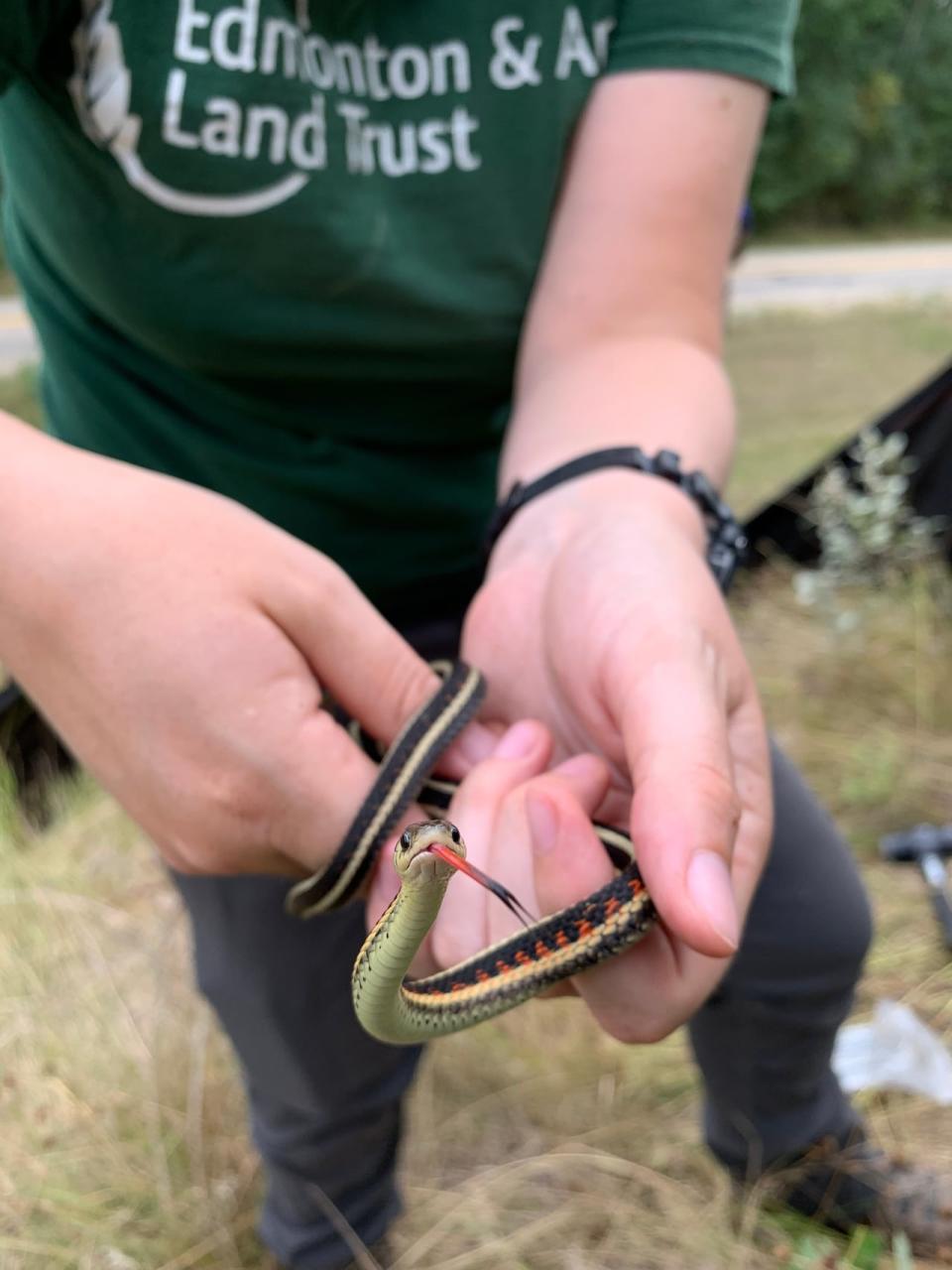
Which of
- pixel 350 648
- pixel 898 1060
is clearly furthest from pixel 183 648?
pixel 898 1060

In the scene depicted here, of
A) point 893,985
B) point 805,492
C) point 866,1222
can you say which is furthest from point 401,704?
point 805,492

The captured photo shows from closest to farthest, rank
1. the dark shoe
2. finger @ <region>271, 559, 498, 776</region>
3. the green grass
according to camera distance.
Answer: finger @ <region>271, 559, 498, 776</region>, the dark shoe, the green grass

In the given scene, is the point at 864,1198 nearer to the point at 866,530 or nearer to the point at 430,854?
the point at 430,854

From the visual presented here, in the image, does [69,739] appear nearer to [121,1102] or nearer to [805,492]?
[121,1102]

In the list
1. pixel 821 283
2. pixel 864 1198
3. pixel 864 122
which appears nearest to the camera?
pixel 864 1198

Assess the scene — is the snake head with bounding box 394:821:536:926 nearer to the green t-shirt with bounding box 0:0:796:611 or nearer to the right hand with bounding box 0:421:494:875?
the right hand with bounding box 0:421:494:875

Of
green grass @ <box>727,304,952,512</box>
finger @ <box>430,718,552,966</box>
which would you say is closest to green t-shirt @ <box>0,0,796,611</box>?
finger @ <box>430,718,552,966</box>
